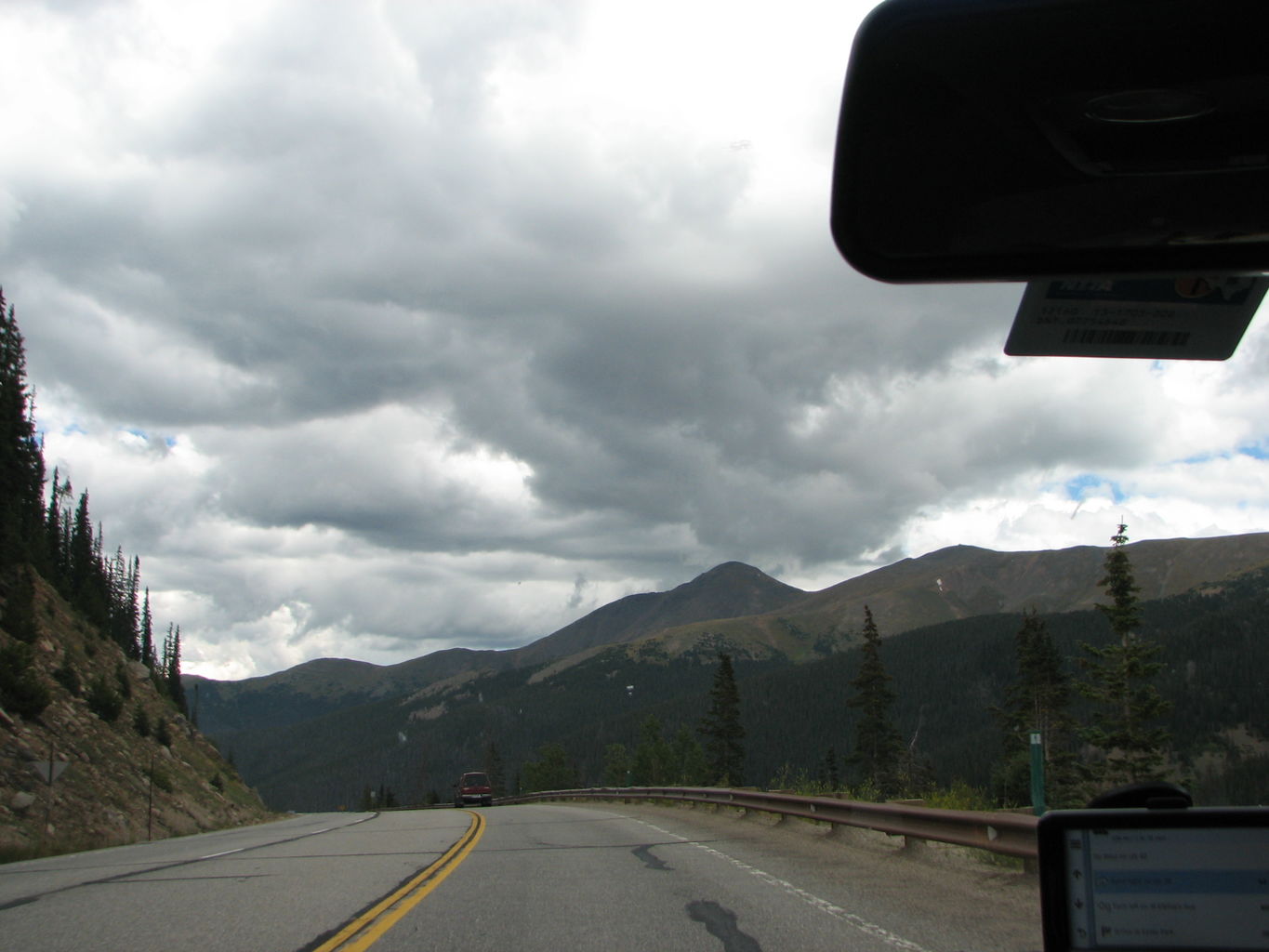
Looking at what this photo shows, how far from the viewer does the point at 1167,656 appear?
19388cm

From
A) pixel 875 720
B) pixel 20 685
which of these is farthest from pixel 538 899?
pixel 875 720

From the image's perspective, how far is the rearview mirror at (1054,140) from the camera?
2232 millimetres

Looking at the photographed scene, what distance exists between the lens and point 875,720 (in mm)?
72750

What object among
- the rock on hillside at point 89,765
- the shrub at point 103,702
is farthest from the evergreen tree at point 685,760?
the shrub at point 103,702

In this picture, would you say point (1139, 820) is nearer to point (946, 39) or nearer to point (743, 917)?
point (946, 39)

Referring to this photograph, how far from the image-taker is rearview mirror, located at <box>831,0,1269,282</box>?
7.32ft

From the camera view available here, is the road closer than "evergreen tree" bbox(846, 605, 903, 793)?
Yes

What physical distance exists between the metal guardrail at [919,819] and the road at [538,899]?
1.41 feet

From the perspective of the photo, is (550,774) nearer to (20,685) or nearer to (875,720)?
(875,720)

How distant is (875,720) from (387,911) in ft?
221

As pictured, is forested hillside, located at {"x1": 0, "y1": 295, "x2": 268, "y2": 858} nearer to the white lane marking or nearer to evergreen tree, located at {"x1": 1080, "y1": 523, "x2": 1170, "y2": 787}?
the white lane marking

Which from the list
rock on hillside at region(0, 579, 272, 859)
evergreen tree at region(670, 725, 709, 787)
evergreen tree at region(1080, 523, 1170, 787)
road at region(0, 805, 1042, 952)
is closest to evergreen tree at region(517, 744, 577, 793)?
evergreen tree at region(670, 725, 709, 787)

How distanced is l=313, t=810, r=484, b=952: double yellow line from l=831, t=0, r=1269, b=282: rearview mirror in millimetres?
7148

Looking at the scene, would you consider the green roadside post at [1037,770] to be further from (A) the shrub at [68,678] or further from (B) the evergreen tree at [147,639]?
(B) the evergreen tree at [147,639]
